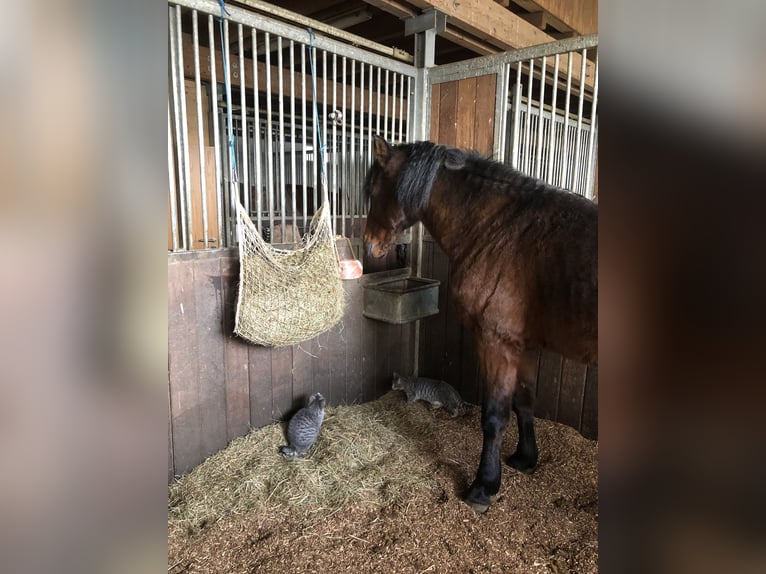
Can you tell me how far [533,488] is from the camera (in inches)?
84.5

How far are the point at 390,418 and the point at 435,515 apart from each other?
3.13 ft

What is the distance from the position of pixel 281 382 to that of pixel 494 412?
1.21m

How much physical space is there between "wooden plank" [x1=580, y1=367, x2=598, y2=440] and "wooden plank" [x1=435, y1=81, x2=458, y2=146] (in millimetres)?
1717

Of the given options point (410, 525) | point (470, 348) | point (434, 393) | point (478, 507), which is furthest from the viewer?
point (470, 348)

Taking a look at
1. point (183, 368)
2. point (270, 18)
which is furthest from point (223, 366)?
point (270, 18)

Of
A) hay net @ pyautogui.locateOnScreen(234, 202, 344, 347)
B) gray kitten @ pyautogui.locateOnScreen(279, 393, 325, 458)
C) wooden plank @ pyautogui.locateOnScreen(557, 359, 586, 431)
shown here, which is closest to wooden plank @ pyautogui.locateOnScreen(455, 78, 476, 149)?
hay net @ pyautogui.locateOnScreen(234, 202, 344, 347)

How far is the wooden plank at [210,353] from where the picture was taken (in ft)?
7.04

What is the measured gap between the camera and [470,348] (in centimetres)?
312

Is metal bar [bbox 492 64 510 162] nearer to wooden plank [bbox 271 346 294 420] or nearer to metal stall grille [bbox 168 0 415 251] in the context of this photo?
metal stall grille [bbox 168 0 415 251]

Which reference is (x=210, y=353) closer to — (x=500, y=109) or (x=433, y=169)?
(x=433, y=169)

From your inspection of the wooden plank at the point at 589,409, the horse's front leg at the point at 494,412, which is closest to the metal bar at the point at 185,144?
the horse's front leg at the point at 494,412
